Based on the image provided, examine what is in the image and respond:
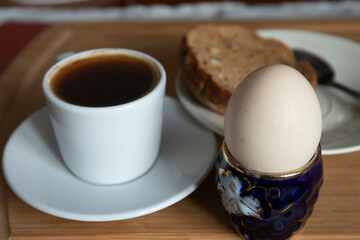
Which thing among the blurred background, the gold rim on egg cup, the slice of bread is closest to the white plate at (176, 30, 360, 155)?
the slice of bread

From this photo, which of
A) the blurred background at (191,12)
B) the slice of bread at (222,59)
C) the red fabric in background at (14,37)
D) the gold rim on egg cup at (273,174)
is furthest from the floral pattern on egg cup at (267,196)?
the blurred background at (191,12)

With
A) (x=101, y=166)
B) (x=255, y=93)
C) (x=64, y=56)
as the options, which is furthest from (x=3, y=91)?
(x=255, y=93)

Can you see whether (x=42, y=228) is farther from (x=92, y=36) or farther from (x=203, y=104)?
(x=92, y=36)

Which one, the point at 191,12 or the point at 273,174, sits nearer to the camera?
the point at 273,174

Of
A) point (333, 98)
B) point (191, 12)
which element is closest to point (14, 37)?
point (191, 12)

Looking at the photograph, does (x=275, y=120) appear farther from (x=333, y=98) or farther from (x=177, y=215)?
(x=333, y=98)

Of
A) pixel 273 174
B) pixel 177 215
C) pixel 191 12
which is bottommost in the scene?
pixel 191 12
